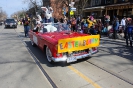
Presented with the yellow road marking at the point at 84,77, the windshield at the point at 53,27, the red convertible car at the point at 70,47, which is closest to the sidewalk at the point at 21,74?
the red convertible car at the point at 70,47

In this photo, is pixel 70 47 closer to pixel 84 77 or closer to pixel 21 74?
pixel 84 77

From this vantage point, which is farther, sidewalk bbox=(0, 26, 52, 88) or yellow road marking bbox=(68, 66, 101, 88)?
sidewalk bbox=(0, 26, 52, 88)

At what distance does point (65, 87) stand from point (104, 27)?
445 inches

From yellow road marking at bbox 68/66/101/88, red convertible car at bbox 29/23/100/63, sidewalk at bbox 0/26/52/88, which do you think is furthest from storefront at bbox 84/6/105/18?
yellow road marking at bbox 68/66/101/88

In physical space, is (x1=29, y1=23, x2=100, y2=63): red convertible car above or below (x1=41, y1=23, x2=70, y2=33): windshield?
below

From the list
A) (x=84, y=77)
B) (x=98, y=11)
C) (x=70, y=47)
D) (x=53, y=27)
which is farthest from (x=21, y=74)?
(x=98, y=11)

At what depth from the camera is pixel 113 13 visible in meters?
26.3

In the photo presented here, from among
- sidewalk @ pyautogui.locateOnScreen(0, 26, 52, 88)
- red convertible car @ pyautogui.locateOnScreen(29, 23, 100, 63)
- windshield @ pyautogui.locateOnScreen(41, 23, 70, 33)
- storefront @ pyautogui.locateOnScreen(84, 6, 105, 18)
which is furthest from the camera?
storefront @ pyautogui.locateOnScreen(84, 6, 105, 18)

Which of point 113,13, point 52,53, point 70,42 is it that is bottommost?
point 52,53

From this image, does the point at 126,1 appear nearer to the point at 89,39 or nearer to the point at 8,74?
the point at 89,39

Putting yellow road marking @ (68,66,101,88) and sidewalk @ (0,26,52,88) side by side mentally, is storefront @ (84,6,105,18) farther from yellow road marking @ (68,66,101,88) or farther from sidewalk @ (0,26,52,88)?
yellow road marking @ (68,66,101,88)

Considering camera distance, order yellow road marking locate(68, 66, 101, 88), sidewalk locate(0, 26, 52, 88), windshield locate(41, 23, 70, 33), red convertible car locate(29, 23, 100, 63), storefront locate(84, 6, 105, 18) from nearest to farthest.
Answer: yellow road marking locate(68, 66, 101, 88), sidewalk locate(0, 26, 52, 88), red convertible car locate(29, 23, 100, 63), windshield locate(41, 23, 70, 33), storefront locate(84, 6, 105, 18)

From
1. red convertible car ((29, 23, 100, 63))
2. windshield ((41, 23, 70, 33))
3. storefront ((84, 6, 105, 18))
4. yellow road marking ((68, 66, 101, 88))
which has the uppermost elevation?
storefront ((84, 6, 105, 18))

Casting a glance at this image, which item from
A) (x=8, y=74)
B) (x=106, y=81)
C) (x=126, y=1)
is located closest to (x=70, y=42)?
(x=106, y=81)
